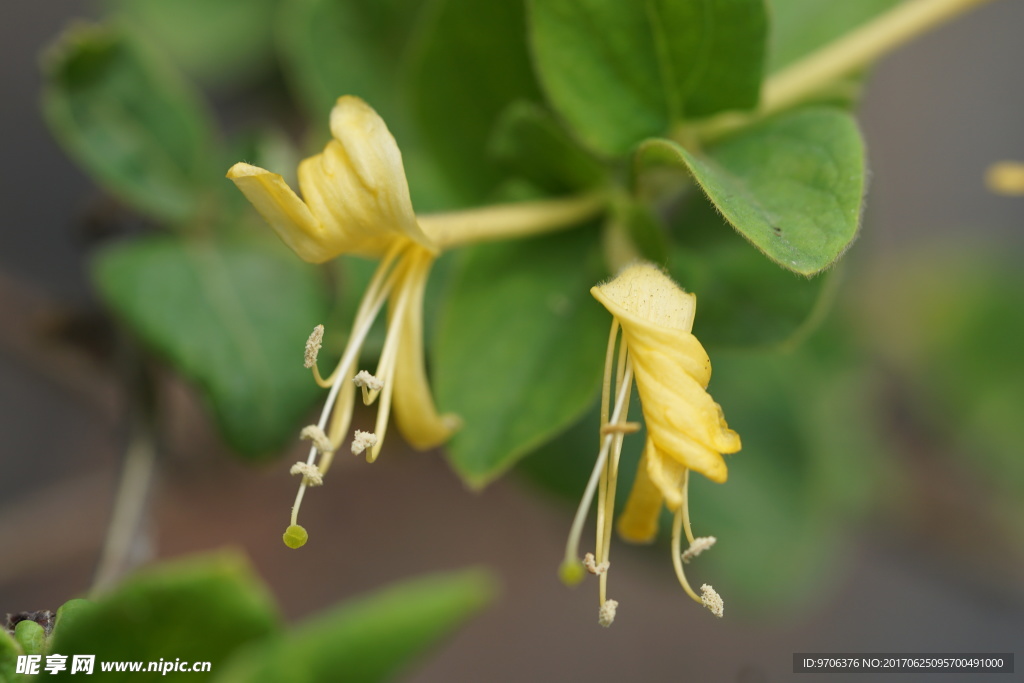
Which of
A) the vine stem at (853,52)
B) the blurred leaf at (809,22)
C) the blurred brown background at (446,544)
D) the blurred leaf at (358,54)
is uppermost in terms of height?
the blurred leaf at (358,54)

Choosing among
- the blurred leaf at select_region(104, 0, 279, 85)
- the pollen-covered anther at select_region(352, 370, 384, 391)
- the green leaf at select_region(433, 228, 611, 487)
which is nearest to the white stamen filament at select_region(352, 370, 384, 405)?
the pollen-covered anther at select_region(352, 370, 384, 391)

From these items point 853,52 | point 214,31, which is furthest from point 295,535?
point 214,31

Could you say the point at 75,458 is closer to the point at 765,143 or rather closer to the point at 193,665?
the point at 193,665

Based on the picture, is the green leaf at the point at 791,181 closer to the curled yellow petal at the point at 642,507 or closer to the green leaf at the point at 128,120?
the curled yellow petal at the point at 642,507

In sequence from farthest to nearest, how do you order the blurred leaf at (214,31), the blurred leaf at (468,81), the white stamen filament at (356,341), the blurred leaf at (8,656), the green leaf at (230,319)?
the blurred leaf at (214,31), the green leaf at (230,319), the blurred leaf at (468,81), the white stamen filament at (356,341), the blurred leaf at (8,656)

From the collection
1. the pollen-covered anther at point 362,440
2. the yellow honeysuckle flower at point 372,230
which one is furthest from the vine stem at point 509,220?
the pollen-covered anther at point 362,440
